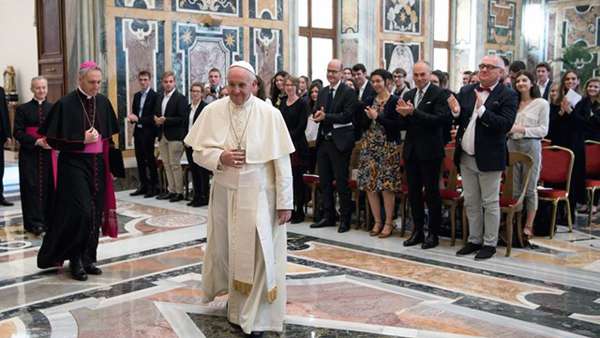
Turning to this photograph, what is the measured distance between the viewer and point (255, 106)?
405 cm

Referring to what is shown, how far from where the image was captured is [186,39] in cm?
1062

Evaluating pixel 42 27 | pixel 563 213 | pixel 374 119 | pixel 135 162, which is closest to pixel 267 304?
pixel 374 119

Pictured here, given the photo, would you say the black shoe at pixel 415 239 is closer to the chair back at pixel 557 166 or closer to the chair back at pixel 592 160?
the chair back at pixel 557 166

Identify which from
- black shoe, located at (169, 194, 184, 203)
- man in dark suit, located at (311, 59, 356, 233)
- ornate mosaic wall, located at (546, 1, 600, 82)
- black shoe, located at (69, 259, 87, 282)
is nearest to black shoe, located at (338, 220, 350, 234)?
man in dark suit, located at (311, 59, 356, 233)

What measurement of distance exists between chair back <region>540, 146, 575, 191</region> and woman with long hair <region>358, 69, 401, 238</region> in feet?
5.29

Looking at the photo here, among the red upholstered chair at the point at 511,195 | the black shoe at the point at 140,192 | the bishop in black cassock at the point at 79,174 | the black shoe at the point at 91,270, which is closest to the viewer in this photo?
the bishop in black cassock at the point at 79,174

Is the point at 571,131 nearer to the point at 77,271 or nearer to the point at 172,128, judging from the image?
the point at 172,128

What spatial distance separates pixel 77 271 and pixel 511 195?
3.71 metres

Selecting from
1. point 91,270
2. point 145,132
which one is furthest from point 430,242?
point 145,132

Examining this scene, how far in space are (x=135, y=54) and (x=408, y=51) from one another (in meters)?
6.35

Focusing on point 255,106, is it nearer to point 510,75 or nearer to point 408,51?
point 510,75

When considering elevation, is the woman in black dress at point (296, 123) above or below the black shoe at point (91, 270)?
above

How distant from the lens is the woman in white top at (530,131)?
20.8 ft

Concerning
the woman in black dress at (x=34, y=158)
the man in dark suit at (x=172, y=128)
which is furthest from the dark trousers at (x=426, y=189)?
the man in dark suit at (x=172, y=128)
